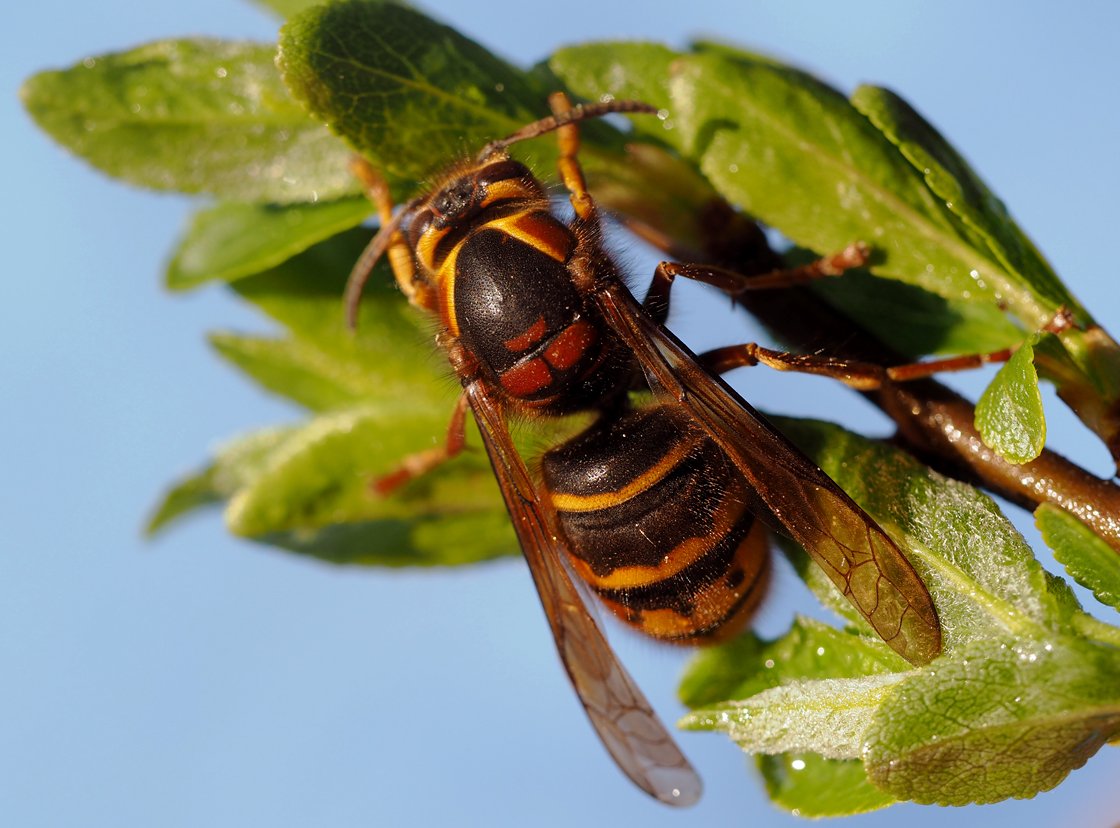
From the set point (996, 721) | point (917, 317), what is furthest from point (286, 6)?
point (996, 721)

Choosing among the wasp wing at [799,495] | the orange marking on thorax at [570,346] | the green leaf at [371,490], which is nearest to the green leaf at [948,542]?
the wasp wing at [799,495]

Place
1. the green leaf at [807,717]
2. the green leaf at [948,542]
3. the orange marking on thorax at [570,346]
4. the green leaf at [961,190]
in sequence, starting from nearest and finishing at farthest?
the green leaf at [948,542]
the green leaf at [807,717]
the green leaf at [961,190]
the orange marking on thorax at [570,346]

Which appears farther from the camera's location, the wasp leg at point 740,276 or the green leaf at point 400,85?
the wasp leg at point 740,276

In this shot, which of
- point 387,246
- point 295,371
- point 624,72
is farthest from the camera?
point 295,371

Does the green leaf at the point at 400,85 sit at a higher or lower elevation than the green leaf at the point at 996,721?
higher

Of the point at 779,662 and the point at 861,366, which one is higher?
the point at 861,366

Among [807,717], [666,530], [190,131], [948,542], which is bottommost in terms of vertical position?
[807,717]

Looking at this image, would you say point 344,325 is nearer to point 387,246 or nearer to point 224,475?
point 387,246

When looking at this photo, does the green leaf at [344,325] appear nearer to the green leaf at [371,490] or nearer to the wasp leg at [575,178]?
A: the green leaf at [371,490]
